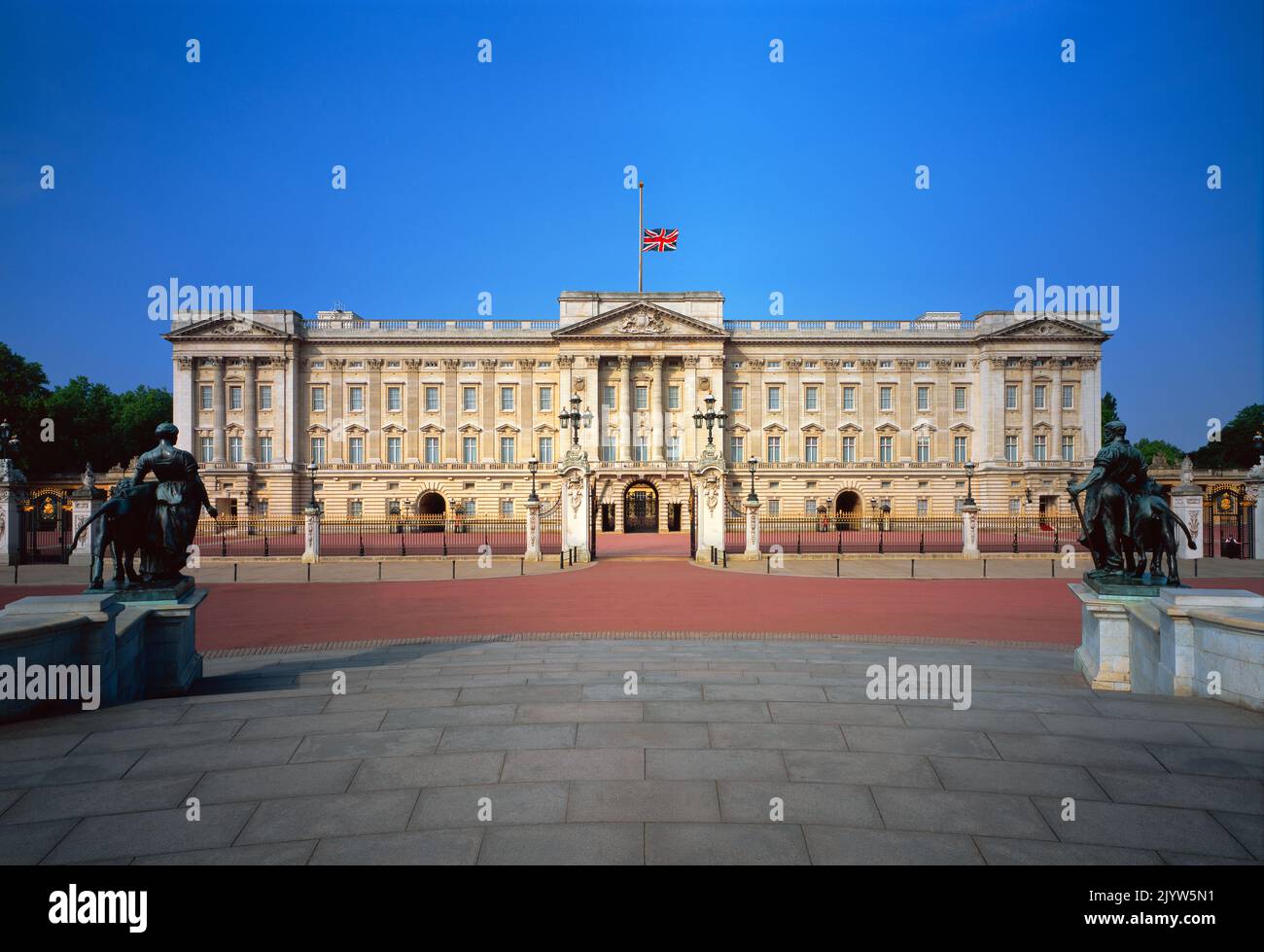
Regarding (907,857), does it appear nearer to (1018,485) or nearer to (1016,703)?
(1016,703)

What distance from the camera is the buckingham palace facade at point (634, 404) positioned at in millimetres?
55000

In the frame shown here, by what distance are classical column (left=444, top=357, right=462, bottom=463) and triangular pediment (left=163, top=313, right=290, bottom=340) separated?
34.8 feet

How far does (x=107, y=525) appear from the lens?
25.2 feet

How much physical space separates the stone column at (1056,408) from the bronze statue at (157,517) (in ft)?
200

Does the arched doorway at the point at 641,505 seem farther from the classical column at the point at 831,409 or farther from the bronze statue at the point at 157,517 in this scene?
the bronze statue at the point at 157,517

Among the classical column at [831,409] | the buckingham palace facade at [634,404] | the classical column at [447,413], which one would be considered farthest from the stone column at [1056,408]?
the classical column at [447,413]

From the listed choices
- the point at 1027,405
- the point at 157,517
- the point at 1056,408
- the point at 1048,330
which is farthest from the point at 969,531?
the point at 1048,330

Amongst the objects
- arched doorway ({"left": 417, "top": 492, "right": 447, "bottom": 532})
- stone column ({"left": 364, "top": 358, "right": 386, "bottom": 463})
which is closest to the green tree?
arched doorway ({"left": 417, "top": 492, "right": 447, "bottom": 532})

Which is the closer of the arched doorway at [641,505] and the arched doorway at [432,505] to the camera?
the arched doorway at [641,505]

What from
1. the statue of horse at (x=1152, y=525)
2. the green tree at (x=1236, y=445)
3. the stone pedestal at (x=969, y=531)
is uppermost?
the green tree at (x=1236, y=445)

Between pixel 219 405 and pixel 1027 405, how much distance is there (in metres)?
62.0

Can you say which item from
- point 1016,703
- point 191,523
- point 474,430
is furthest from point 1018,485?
point 191,523

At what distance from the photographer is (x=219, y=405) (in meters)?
55.0

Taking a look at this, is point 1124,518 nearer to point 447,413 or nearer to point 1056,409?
point 447,413
